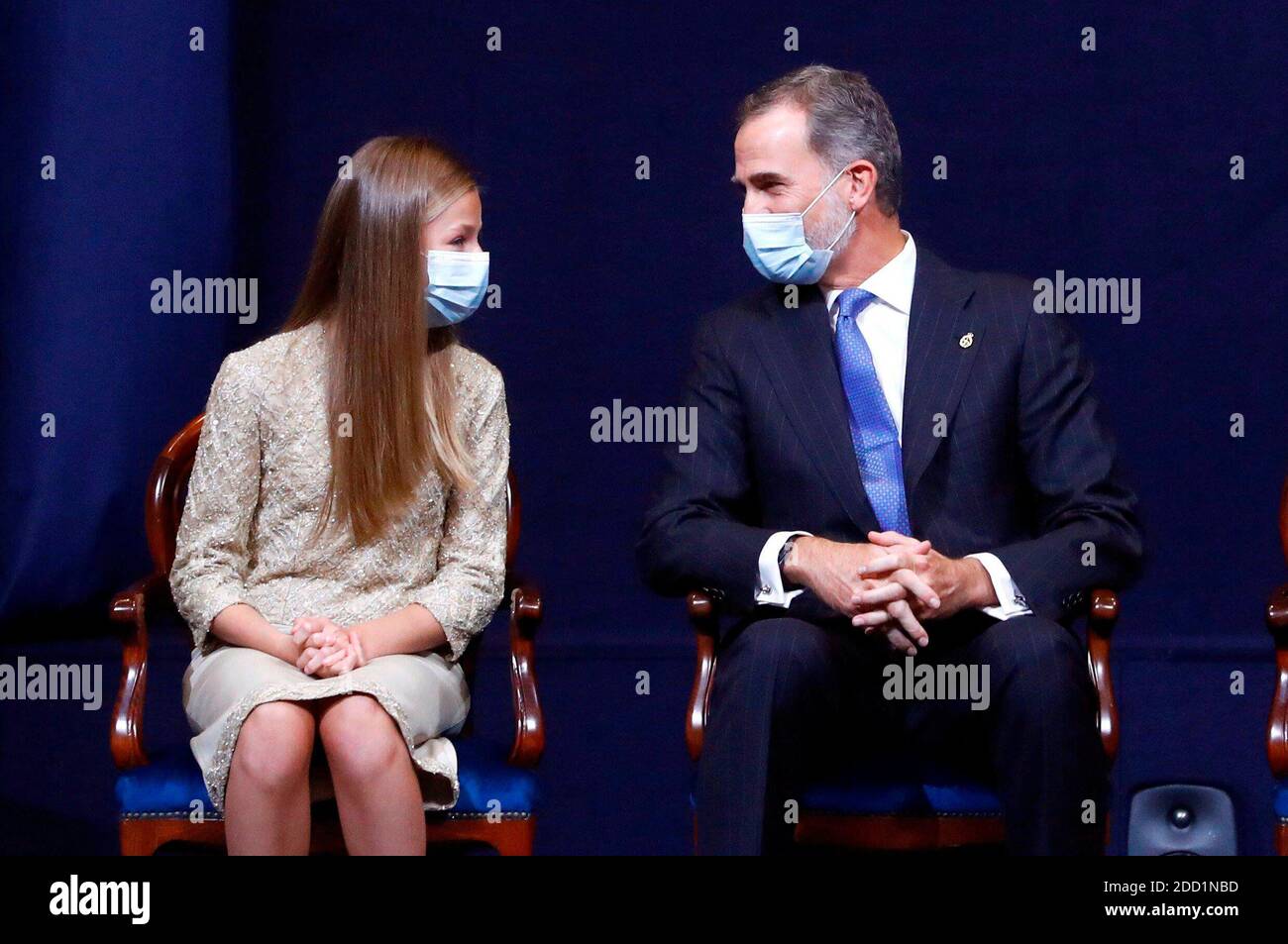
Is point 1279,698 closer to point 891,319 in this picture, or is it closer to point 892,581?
point 892,581

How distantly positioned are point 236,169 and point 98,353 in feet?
2.02

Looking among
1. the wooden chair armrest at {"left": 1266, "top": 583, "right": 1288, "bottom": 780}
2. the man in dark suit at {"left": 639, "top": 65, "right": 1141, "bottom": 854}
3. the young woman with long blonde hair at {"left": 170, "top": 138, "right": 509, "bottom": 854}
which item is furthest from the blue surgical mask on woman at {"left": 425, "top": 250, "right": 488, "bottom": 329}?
the wooden chair armrest at {"left": 1266, "top": 583, "right": 1288, "bottom": 780}

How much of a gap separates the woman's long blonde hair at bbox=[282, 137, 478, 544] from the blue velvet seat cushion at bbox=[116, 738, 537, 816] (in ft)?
1.61

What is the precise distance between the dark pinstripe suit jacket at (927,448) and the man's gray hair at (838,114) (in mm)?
265

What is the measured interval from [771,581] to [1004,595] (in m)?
0.40

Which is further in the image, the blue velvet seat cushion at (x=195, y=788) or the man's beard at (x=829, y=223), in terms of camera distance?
the man's beard at (x=829, y=223)

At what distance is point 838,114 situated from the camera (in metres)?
3.53

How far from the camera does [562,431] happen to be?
15.7ft

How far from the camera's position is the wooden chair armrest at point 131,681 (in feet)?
10.4

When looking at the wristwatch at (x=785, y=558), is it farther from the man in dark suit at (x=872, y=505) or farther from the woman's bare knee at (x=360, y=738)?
the woman's bare knee at (x=360, y=738)

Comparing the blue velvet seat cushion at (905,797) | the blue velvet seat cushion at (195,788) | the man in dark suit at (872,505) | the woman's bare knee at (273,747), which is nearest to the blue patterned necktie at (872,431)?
the man in dark suit at (872,505)


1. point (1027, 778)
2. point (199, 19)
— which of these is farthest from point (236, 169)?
point (1027, 778)

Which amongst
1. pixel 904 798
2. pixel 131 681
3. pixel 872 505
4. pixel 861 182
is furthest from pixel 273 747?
pixel 861 182
